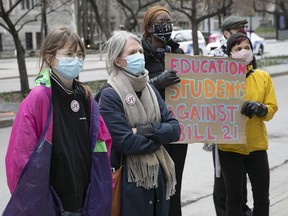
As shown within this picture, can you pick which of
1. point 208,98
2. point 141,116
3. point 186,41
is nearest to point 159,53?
point 208,98

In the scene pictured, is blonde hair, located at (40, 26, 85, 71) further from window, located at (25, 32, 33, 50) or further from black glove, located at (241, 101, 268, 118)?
window, located at (25, 32, 33, 50)

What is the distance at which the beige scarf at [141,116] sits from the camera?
10.3 ft

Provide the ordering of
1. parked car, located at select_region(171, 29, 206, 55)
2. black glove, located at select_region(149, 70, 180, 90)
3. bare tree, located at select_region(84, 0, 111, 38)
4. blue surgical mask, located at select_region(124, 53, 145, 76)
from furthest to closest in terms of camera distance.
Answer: parked car, located at select_region(171, 29, 206, 55) → bare tree, located at select_region(84, 0, 111, 38) → black glove, located at select_region(149, 70, 180, 90) → blue surgical mask, located at select_region(124, 53, 145, 76)

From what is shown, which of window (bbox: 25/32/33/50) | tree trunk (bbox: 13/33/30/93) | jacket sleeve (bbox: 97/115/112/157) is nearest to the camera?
jacket sleeve (bbox: 97/115/112/157)

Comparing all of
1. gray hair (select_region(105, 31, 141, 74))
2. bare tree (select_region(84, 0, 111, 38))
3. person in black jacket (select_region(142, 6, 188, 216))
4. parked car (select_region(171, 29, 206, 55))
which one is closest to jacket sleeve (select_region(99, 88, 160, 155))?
gray hair (select_region(105, 31, 141, 74))

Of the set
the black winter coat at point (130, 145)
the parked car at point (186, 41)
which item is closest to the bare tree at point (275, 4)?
the parked car at point (186, 41)

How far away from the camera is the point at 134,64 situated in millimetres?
3227

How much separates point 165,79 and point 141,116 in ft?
2.36

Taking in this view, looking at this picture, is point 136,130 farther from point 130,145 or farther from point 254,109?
point 254,109

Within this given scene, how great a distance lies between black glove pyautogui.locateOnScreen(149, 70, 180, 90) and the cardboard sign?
0.34 feet

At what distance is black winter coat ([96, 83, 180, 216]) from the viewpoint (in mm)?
3096

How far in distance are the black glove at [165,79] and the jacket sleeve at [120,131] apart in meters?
0.72

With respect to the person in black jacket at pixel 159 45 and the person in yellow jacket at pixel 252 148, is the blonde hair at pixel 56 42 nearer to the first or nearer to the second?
the person in black jacket at pixel 159 45

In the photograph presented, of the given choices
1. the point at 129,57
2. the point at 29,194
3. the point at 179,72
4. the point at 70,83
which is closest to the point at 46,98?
the point at 70,83
